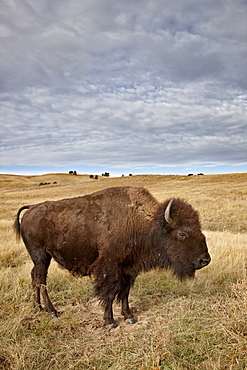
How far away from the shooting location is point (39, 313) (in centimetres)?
505

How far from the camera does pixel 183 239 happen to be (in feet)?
15.4

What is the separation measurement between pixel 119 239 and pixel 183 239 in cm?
106

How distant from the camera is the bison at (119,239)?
4719 mm

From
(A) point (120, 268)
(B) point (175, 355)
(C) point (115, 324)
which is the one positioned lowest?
(C) point (115, 324)

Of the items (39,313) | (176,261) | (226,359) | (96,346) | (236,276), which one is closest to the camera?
(226,359)

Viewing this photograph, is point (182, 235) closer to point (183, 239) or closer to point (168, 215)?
point (183, 239)

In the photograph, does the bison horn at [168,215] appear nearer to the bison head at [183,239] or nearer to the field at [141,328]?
the bison head at [183,239]

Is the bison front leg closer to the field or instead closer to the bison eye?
the field

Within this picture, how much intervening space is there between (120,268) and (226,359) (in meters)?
2.05

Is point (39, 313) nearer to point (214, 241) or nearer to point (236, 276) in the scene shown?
point (236, 276)

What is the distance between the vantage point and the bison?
472 centimetres

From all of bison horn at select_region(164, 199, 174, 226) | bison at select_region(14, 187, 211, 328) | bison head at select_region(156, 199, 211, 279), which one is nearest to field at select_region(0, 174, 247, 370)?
bison at select_region(14, 187, 211, 328)

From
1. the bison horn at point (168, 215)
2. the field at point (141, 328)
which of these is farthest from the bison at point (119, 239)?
the field at point (141, 328)

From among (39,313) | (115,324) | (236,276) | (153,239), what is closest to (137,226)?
(153,239)
